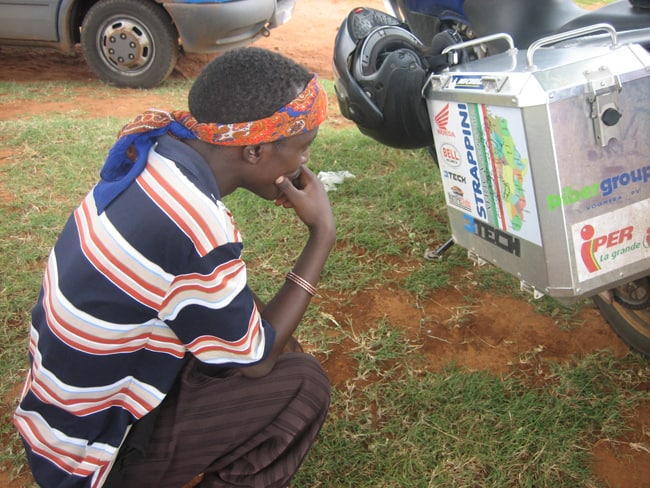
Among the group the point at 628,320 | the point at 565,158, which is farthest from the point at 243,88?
the point at 628,320

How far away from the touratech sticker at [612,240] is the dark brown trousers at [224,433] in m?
0.77

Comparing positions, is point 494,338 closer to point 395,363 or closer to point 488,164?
point 395,363

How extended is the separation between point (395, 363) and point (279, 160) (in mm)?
1126

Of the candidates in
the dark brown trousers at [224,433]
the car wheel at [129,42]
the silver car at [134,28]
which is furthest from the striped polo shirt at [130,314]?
the car wheel at [129,42]

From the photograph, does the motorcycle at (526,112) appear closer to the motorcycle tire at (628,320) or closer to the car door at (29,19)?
the motorcycle tire at (628,320)

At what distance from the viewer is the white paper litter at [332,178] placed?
3.58 metres

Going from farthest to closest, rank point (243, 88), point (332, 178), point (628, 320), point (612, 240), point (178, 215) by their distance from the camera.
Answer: point (332, 178) → point (628, 320) → point (612, 240) → point (243, 88) → point (178, 215)

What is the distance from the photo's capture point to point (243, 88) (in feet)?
4.46

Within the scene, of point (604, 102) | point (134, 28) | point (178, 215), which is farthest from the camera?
Answer: point (134, 28)

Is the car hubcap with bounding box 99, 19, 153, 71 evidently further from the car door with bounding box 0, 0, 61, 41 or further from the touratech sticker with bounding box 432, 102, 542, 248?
the touratech sticker with bounding box 432, 102, 542, 248

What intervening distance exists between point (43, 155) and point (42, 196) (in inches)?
26.6

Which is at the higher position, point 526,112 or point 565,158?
point 526,112

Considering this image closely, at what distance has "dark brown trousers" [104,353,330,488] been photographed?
59.5 inches

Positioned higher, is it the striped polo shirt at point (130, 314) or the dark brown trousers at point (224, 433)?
the striped polo shirt at point (130, 314)
